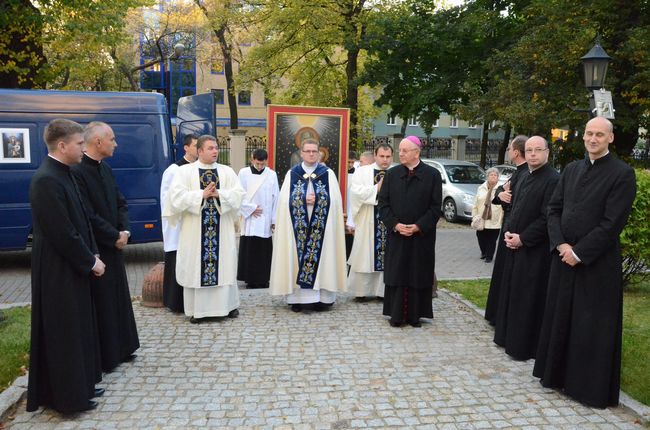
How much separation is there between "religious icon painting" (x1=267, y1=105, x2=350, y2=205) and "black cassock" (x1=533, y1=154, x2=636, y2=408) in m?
4.80

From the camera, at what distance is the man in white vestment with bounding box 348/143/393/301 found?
7.72m

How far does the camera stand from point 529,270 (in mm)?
5598

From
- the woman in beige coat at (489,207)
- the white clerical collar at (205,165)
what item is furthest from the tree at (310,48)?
the white clerical collar at (205,165)

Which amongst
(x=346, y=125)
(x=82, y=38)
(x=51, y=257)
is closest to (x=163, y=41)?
(x=82, y=38)

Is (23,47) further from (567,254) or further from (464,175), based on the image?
(567,254)

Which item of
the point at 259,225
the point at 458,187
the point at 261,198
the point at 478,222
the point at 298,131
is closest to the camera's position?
the point at 259,225

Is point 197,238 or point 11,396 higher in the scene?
point 197,238

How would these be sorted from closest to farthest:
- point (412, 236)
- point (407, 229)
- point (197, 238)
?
point (407, 229)
point (412, 236)
point (197, 238)

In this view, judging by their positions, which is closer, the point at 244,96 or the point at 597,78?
the point at 597,78

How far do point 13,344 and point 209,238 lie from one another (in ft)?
7.26

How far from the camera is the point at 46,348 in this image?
13.8 feet

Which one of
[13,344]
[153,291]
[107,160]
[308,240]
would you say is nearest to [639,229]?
[308,240]

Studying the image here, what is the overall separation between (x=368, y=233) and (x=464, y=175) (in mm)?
10934

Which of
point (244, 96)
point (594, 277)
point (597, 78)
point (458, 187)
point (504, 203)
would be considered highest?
point (244, 96)
